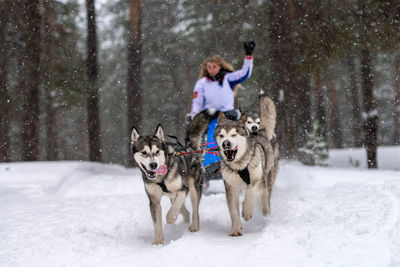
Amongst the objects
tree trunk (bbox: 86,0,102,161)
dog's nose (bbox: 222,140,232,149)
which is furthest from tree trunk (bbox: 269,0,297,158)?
dog's nose (bbox: 222,140,232,149)

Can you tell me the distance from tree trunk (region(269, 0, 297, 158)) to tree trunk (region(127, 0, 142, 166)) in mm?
5019

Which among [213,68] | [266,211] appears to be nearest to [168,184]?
[266,211]

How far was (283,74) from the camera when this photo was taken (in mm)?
11289

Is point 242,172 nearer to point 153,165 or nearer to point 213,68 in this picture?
point 153,165

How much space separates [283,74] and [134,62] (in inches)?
221

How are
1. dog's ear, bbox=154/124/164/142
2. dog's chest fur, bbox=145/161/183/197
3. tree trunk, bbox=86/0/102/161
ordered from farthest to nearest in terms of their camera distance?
tree trunk, bbox=86/0/102/161, dog's ear, bbox=154/124/164/142, dog's chest fur, bbox=145/161/183/197

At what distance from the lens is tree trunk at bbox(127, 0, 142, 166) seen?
1348cm

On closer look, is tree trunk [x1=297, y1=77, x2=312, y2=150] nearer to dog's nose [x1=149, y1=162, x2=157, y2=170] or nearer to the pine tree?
the pine tree

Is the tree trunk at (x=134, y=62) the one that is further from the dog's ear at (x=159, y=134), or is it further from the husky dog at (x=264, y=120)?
the dog's ear at (x=159, y=134)

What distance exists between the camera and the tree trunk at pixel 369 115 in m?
11.5

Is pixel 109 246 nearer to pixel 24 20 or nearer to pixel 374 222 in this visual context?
pixel 374 222

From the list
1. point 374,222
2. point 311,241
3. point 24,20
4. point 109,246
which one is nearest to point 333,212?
point 374,222

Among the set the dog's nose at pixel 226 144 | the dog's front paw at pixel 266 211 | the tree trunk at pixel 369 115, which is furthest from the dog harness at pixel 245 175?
the tree trunk at pixel 369 115

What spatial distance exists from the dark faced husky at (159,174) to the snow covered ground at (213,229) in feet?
1.04
